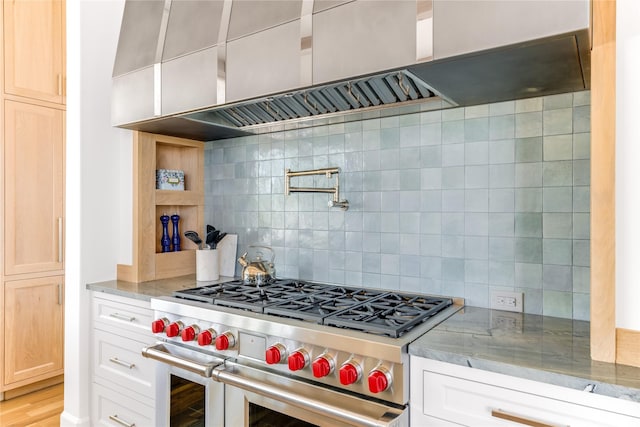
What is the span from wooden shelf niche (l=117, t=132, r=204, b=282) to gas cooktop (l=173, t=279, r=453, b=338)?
0.52 m

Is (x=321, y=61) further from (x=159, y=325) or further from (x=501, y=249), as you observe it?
(x=159, y=325)

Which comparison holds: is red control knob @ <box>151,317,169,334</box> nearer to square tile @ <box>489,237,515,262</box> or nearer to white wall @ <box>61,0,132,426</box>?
white wall @ <box>61,0,132,426</box>

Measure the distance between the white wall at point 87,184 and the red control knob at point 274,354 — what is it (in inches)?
54.0

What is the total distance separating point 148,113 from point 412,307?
157 centimetres

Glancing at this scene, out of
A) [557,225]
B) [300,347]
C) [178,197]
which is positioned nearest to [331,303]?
[300,347]

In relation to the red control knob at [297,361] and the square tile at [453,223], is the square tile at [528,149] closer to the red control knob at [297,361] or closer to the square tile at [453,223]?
the square tile at [453,223]

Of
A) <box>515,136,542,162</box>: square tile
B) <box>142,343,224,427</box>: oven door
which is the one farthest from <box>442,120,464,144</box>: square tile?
<box>142,343,224,427</box>: oven door

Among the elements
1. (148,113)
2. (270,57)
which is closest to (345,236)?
(270,57)

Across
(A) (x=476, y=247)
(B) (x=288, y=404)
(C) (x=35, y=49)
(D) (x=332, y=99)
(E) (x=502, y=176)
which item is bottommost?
(B) (x=288, y=404)

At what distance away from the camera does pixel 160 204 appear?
247 cm

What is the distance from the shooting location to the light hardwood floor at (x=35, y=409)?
2.53 m

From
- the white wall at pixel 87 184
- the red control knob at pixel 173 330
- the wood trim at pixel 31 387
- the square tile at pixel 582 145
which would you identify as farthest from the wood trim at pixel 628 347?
the wood trim at pixel 31 387

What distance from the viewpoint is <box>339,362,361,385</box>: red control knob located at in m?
1.23

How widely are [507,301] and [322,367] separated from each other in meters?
0.80
